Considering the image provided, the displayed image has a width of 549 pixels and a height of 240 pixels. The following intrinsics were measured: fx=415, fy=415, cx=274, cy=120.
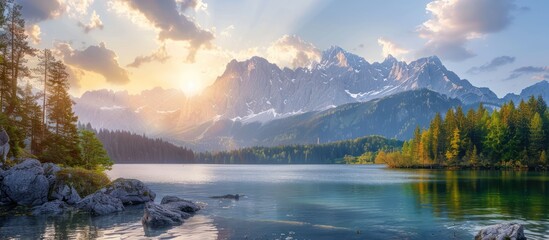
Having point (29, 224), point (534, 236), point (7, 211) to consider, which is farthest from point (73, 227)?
point (534, 236)

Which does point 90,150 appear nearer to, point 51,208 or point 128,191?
point 128,191

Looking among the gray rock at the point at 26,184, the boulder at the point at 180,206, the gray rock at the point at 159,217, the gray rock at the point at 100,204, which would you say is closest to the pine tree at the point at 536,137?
the boulder at the point at 180,206

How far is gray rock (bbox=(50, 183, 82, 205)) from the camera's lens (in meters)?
56.6

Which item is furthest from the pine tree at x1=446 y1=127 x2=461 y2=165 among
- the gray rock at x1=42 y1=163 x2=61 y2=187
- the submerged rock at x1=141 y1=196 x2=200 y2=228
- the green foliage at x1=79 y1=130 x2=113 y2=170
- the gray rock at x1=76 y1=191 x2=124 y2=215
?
the gray rock at x1=42 y1=163 x2=61 y2=187

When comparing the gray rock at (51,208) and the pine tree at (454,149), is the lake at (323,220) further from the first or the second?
the pine tree at (454,149)

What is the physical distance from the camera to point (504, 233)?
30.9 meters

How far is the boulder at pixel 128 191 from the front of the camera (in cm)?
5922

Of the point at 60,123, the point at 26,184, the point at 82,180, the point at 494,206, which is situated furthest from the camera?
the point at 60,123

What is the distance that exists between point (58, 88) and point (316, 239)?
68828mm

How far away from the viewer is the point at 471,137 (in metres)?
179

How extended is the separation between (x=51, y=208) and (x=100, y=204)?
548cm

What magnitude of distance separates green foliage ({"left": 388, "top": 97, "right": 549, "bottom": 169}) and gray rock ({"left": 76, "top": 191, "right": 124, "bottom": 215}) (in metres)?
150

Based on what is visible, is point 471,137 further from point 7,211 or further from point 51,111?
point 7,211

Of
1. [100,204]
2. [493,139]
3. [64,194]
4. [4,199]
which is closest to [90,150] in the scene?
[64,194]
